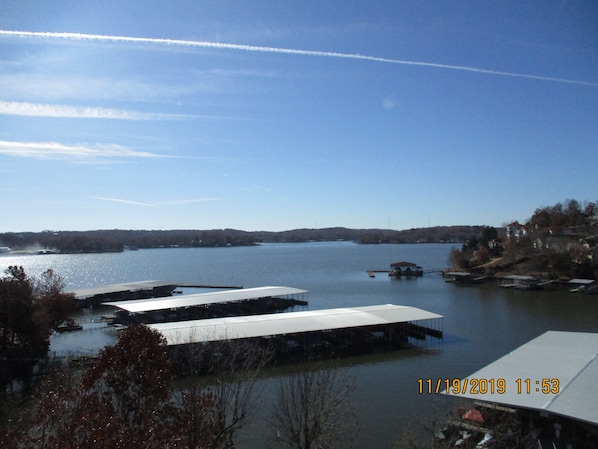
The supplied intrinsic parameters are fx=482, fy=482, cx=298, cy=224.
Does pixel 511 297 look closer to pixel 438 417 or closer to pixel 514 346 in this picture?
pixel 514 346

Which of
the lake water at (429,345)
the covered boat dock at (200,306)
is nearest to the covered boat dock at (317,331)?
the lake water at (429,345)

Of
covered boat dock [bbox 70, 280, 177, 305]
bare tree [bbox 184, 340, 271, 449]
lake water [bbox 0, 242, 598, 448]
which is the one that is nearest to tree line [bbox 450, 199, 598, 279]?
lake water [bbox 0, 242, 598, 448]

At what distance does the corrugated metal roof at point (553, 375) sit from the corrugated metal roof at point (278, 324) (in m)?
8.39

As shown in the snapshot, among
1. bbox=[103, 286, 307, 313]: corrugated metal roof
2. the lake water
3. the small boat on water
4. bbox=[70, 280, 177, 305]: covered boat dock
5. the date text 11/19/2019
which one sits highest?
Answer: the date text 11/19/2019

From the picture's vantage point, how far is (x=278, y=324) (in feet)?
74.2

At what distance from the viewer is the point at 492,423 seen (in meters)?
11.5

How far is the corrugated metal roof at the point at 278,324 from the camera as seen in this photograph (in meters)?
20.4

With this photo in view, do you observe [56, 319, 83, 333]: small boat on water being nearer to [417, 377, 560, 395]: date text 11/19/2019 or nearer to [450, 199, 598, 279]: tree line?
[417, 377, 560, 395]: date text 11/19/2019

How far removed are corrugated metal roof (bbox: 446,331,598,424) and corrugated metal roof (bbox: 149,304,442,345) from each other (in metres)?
8.39

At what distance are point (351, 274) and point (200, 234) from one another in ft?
444

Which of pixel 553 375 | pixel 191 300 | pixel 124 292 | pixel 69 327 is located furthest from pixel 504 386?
pixel 124 292

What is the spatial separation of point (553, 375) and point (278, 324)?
12.6 meters

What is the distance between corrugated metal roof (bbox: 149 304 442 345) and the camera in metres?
20.4

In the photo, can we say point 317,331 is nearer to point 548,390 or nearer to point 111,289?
point 548,390
